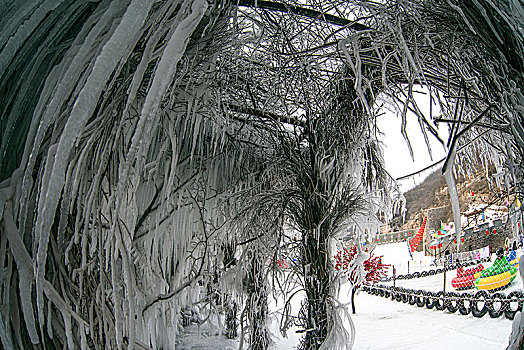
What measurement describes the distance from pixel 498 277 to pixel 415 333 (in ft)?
15.2

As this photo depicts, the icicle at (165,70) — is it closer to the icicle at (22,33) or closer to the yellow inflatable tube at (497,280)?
the icicle at (22,33)

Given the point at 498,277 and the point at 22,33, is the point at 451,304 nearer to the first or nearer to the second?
the point at 498,277

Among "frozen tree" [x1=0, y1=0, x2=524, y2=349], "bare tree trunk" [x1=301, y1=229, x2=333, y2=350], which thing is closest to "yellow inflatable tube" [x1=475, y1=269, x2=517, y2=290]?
"bare tree trunk" [x1=301, y1=229, x2=333, y2=350]

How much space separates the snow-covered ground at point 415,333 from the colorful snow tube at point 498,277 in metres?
2.49

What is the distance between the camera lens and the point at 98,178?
585 millimetres

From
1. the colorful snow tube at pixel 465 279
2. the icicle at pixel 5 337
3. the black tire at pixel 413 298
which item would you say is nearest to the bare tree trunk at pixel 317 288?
the icicle at pixel 5 337

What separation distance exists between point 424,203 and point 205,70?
3495 cm

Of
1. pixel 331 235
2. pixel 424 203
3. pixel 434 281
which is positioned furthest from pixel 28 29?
pixel 424 203

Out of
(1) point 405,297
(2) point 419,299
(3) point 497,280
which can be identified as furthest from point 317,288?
(3) point 497,280

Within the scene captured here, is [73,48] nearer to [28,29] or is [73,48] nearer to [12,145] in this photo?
[28,29]

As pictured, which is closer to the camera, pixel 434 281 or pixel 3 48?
→ pixel 3 48

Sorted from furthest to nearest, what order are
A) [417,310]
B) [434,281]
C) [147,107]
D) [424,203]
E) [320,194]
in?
1. [424,203]
2. [434,281]
3. [417,310]
4. [320,194]
5. [147,107]

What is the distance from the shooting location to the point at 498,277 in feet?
28.0

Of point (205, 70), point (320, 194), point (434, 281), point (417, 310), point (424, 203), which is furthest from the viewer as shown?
point (424, 203)
